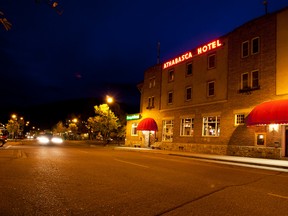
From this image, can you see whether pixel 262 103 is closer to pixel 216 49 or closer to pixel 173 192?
pixel 216 49

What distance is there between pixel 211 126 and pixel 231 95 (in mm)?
4092

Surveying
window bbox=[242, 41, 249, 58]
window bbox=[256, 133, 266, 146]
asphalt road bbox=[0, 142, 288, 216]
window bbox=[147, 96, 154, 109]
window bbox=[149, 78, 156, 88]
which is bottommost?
asphalt road bbox=[0, 142, 288, 216]

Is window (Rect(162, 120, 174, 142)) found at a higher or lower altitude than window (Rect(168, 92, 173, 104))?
lower

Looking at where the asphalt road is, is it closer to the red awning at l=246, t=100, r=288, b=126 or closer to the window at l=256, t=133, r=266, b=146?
the red awning at l=246, t=100, r=288, b=126

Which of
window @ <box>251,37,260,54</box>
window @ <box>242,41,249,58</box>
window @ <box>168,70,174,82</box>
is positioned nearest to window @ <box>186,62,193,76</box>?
window @ <box>168,70,174,82</box>

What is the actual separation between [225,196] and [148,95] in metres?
34.6

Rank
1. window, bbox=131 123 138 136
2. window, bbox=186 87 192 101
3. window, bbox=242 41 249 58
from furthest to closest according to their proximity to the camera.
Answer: window, bbox=131 123 138 136 → window, bbox=186 87 192 101 → window, bbox=242 41 249 58

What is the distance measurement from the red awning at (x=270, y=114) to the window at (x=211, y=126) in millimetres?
6381

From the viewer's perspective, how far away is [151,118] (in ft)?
129

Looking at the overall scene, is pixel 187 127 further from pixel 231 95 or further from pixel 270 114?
pixel 270 114

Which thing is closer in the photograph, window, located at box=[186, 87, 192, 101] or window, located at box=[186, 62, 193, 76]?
window, located at box=[186, 87, 192, 101]

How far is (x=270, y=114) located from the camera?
68.8 ft

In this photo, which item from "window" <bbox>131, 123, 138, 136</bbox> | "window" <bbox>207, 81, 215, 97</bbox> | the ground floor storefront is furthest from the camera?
"window" <bbox>131, 123, 138, 136</bbox>

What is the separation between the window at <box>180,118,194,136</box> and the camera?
107 feet
